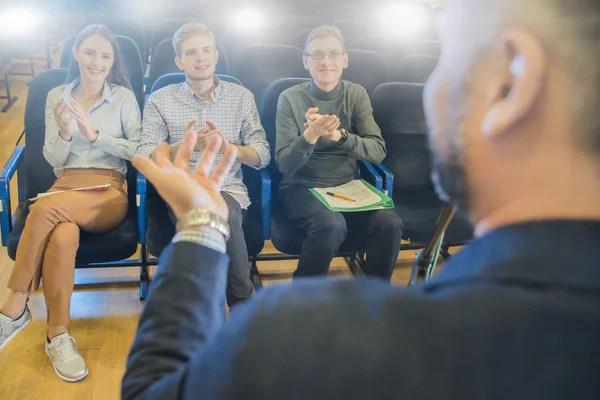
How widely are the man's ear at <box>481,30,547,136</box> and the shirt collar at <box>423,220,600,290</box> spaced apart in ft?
0.30

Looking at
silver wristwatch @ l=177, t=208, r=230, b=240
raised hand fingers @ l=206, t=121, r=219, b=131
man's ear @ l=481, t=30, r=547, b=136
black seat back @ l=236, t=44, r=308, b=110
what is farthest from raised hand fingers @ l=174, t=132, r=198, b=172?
black seat back @ l=236, t=44, r=308, b=110

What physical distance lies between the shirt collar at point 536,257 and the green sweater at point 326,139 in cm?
177

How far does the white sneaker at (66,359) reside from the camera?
177cm

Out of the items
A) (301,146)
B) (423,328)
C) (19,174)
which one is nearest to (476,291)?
(423,328)

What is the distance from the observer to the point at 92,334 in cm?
201

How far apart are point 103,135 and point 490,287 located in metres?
1.96

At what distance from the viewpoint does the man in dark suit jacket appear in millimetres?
365

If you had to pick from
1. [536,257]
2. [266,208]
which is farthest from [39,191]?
[536,257]

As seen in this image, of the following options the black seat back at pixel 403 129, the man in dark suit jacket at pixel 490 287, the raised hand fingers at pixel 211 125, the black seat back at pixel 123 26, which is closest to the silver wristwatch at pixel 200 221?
the man in dark suit jacket at pixel 490 287

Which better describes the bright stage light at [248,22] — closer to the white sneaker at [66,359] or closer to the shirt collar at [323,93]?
the shirt collar at [323,93]

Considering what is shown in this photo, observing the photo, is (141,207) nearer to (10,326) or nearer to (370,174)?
(10,326)

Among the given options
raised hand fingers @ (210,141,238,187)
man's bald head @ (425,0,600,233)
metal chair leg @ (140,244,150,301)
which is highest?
man's bald head @ (425,0,600,233)

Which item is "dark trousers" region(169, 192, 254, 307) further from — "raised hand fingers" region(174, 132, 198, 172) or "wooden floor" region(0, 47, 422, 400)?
"raised hand fingers" region(174, 132, 198, 172)

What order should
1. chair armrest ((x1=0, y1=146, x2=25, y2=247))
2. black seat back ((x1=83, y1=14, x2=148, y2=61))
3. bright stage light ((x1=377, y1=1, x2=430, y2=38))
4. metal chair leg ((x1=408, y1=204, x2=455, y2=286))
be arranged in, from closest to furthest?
metal chair leg ((x1=408, y1=204, x2=455, y2=286)), chair armrest ((x1=0, y1=146, x2=25, y2=247)), black seat back ((x1=83, y1=14, x2=148, y2=61)), bright stage light ((x1=377, y1=1, x2=430, y2=38))
